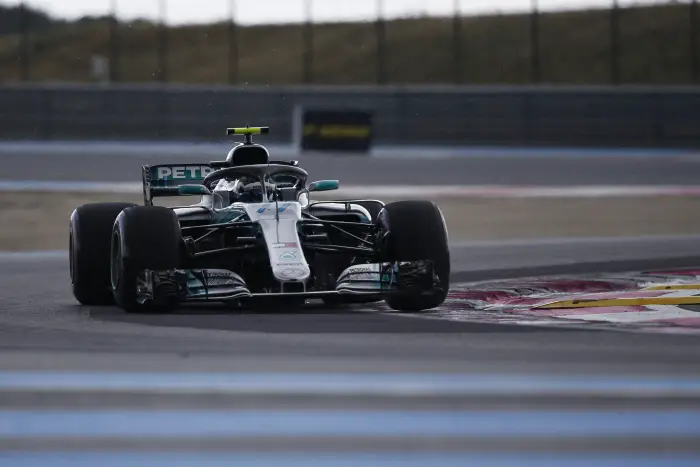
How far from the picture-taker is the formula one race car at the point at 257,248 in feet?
34.1

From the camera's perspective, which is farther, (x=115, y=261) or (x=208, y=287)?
(x=115, y=261)

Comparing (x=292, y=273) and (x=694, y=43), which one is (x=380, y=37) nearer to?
(x=694, y=43)

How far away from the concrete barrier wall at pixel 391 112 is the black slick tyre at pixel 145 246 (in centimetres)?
2483

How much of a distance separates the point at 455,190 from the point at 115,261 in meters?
15.7

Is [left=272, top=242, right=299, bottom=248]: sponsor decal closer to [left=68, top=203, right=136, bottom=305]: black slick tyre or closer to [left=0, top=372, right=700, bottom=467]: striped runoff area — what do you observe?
[left=68, top=203, right=136, bottom=305]: black slick tyre

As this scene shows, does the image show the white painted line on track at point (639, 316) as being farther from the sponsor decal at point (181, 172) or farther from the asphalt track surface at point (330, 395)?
the sponsor decal at point (181, 172)

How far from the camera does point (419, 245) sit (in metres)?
10.9

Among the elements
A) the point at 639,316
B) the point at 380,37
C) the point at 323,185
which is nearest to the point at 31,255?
the point at 323,185

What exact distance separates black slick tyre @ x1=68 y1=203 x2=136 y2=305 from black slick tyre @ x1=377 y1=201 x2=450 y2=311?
2075 mm

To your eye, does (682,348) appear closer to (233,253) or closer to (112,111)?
(233,253)

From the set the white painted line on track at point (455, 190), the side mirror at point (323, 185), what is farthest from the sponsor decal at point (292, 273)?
the white painted line on track at point (455, 190)

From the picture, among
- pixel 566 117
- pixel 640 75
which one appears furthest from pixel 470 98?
pixel 640 75

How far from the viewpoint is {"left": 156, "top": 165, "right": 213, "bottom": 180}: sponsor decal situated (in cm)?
1247

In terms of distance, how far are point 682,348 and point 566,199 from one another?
15934 millimetres
